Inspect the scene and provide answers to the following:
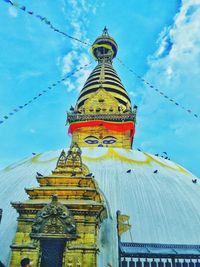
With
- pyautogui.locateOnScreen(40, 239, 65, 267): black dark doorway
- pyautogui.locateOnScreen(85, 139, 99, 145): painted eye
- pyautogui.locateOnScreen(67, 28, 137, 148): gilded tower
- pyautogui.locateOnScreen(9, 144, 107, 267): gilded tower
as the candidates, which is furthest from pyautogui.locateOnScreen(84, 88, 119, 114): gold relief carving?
pyautogui.locateOnScreen(40, 239, 65, 267): black dark doorway

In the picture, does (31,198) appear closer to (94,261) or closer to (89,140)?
(94,261)

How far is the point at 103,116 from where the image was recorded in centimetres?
2705

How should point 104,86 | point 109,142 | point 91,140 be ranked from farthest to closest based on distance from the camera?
point 104,86 → point 91,140 → point 109,142

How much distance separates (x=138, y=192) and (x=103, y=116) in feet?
52.4

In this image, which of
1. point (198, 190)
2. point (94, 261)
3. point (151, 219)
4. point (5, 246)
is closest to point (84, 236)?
point (94, 261)

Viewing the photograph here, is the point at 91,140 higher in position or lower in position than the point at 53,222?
higher

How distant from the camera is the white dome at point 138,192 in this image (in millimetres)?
9758

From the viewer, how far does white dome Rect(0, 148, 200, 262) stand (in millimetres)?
9758

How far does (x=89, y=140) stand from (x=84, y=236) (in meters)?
20.1

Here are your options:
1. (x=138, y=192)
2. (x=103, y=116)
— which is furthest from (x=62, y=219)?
(x=103, y=116)

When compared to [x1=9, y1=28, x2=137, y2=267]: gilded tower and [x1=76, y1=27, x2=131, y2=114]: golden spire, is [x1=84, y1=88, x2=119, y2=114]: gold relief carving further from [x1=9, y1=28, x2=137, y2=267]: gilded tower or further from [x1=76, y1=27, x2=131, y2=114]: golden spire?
[x1=9, y1=28, x2=137, y2=267]: gilded tower

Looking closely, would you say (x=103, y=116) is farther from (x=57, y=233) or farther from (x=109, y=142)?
(x=57, y=233)

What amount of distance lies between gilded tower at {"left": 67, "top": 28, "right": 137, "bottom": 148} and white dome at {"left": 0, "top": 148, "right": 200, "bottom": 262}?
1034cm

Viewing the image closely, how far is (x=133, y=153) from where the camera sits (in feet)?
53.6
